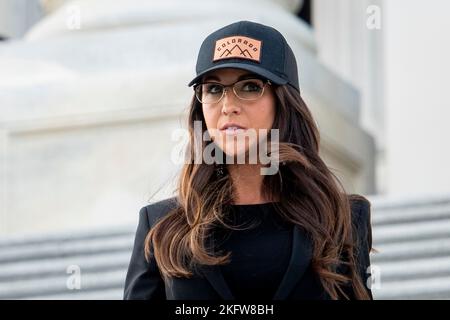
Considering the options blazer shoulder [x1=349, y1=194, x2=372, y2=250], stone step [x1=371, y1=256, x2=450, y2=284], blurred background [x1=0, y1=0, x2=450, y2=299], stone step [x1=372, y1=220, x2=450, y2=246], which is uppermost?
blurred background [x1=0, y1=0, x2=450, y2=299]

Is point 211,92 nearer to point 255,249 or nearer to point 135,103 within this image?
point 255,249

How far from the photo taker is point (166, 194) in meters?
8.93

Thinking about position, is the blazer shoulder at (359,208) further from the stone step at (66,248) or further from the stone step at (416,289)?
the stone step at (66,248)

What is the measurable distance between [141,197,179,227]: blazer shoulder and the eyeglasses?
30 cm

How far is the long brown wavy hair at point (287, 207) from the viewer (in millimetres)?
3820

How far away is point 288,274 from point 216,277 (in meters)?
0.19

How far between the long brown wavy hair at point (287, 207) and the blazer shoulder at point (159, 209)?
32 mm

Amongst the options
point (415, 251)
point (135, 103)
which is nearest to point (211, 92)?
point (415, 251)

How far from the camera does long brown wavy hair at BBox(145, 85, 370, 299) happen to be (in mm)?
3820

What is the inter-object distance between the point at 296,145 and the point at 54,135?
253 inches

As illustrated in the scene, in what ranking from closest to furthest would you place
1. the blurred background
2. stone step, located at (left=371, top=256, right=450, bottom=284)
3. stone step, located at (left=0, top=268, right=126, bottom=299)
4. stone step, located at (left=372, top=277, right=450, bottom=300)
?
stone step, located at (left=372, top=277, right=450, bottom=300), stone step, located at (left=371, top=256, right=450, bottom=284), stone step, located at (left=0, top=268, right=126, bottom=299), the blurred background

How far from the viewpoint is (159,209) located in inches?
158

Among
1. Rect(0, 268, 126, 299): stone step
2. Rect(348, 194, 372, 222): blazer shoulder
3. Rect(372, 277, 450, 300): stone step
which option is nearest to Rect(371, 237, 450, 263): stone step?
Rect(372, 277, 450, 300): stone step

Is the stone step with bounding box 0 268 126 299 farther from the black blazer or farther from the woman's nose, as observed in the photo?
the woman's nose
